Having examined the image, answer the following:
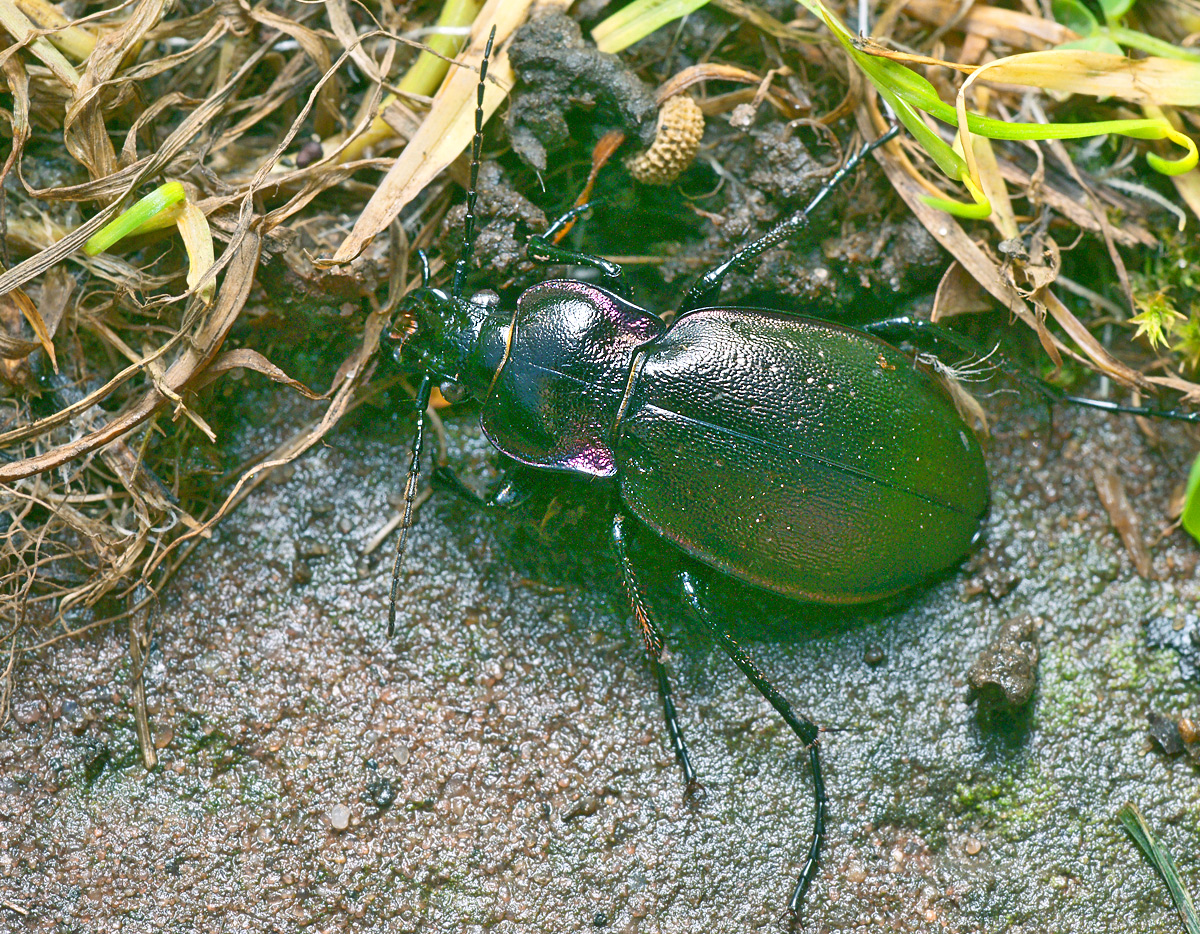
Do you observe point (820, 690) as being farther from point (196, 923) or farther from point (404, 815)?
point (196, 923)

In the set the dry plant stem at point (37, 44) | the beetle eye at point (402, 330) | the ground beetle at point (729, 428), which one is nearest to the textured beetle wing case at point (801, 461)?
the ground beetle at point (729, 428)

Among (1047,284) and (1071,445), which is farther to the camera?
(1071,445)

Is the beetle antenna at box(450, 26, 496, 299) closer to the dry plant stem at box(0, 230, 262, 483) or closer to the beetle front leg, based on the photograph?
the beetle front leg

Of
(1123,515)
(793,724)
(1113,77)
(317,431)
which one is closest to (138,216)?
(317,431)

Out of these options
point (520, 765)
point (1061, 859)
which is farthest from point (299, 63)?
point (1061, 859)

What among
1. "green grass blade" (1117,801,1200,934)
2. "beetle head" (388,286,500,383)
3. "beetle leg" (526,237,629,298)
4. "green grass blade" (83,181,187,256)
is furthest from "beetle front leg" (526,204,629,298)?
"green grass blade" (1117,801,1200,934)

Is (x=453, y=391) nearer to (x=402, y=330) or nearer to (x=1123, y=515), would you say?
(x=402, y=330)

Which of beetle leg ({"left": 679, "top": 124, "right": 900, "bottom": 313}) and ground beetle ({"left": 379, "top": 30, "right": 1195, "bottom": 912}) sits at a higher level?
beetle leg ({"left": 679, "top": 124, "right": 900, "bottom": 313})
